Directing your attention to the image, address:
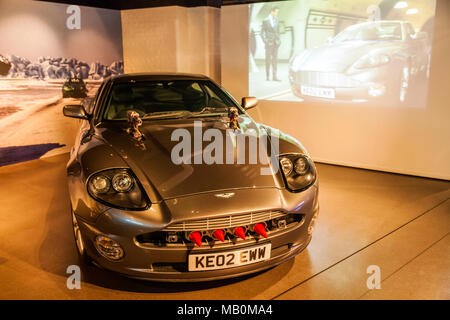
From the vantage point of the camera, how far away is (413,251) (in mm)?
2666

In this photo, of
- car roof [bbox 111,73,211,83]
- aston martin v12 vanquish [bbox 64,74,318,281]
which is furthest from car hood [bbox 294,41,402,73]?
aston martin v12 vanquish [bbox 64,74,318,281]

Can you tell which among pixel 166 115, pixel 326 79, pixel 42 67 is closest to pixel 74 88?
pixel 42 67

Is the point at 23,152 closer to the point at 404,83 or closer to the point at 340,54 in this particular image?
the point at 340,54

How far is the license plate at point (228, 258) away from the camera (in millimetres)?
1933

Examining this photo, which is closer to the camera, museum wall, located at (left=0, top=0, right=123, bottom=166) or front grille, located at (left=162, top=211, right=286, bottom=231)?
front grille, located at (left=162, top=211, right=286, bottom=231)

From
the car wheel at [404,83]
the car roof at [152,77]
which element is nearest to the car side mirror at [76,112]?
the car roof at [152,77]

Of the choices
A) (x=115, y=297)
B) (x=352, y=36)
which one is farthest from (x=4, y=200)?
(x=352, y=36)

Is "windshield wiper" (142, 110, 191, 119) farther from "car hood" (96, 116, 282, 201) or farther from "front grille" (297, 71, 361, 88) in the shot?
"front grille" (297, 71, 361, 88)

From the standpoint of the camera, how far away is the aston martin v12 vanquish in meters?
1.93

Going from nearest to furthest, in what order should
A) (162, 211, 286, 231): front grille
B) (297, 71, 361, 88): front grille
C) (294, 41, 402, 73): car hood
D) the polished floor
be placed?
1. (162, 211, 286, 231): front grille
2. the polished floor
3. (294, 41, 402, 73): car hood
4. (297, 71, 361, 88): front grille

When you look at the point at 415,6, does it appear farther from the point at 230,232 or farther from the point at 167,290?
the point at 167,290

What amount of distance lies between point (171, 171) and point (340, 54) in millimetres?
3508

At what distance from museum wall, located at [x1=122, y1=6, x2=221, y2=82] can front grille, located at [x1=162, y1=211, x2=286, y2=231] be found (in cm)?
504

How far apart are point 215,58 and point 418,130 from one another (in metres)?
3.78
